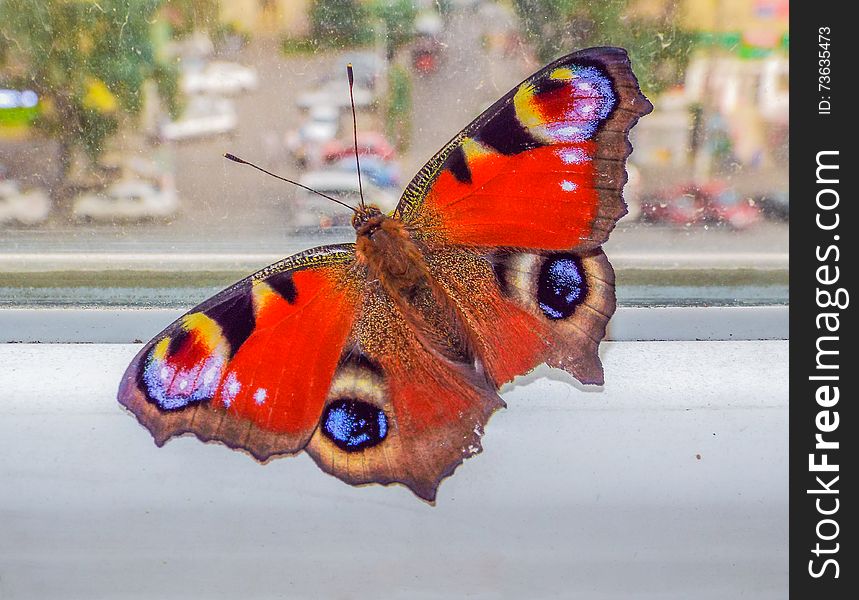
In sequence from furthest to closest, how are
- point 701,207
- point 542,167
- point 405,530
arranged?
point 701,207, point 542,167, point 405,530

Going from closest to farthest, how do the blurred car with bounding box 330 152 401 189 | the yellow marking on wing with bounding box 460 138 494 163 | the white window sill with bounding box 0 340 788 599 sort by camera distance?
1. the white window sill with bounding box 0 340 788 599
2. the yellow marking on wing with bounding box 460 138 494 163
3. the blurred car with bounding box 330 152 401 189

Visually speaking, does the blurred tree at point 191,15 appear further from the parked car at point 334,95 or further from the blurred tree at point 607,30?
the blurred tree at point 607,30

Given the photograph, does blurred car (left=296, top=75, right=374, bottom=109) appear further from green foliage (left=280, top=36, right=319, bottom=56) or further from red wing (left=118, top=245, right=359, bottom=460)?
red wing (left=118, top=245, right=359, bottom=460)

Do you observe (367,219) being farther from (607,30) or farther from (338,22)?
(607,30)

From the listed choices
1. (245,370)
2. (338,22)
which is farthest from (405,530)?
(338,22)

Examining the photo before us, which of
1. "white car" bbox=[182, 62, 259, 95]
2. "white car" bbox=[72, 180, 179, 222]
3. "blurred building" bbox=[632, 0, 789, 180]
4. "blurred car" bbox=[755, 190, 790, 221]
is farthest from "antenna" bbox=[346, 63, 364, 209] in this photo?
"blurred car" bbox=[755, 190, 790, 221]

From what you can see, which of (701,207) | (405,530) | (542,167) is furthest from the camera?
(701,207)
